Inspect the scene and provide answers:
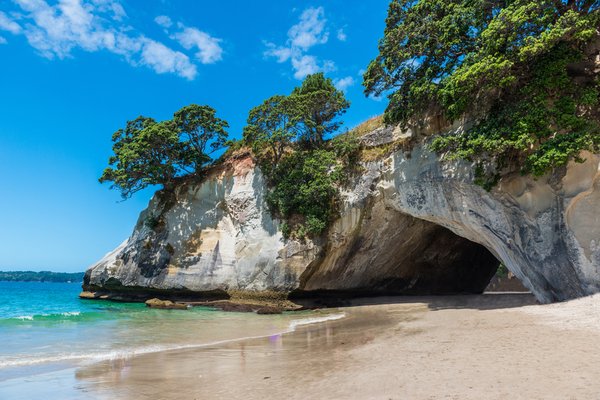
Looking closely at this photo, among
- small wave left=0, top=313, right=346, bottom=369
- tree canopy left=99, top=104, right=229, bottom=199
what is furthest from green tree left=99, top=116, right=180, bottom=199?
small wave left=0, top=313, right=346, bottom=369

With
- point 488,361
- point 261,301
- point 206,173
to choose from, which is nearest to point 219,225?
point 206,173

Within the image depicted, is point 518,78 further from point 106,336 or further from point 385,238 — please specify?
point 106,336

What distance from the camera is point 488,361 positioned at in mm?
5824

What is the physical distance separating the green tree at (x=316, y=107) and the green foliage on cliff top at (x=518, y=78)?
8.10m

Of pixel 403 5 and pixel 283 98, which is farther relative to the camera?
pixel 283 98

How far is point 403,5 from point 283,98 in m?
8.26

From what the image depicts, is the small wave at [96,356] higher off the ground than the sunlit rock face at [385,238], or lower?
lower

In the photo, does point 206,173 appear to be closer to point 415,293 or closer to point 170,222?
point 170,222

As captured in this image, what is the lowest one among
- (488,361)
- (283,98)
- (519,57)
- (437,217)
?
(488,361)

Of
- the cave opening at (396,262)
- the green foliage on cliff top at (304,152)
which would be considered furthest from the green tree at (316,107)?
the cave opening at (396,262)

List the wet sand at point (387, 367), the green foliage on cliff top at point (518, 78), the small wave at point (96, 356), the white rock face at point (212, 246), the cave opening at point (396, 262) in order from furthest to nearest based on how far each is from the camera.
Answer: the white rock face at point (212, 246), the cave opening at point (396, 262), the green foliage on cliff top at point (518, 78), the small wave at point (96, 356), the wet sand at point (387, 367)

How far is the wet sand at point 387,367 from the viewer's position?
15.9 feet

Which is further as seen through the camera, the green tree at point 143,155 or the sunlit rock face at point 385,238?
the green tree at point 143,155

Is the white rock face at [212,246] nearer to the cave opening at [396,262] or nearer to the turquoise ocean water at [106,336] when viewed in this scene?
the cave opening at [396,262]
